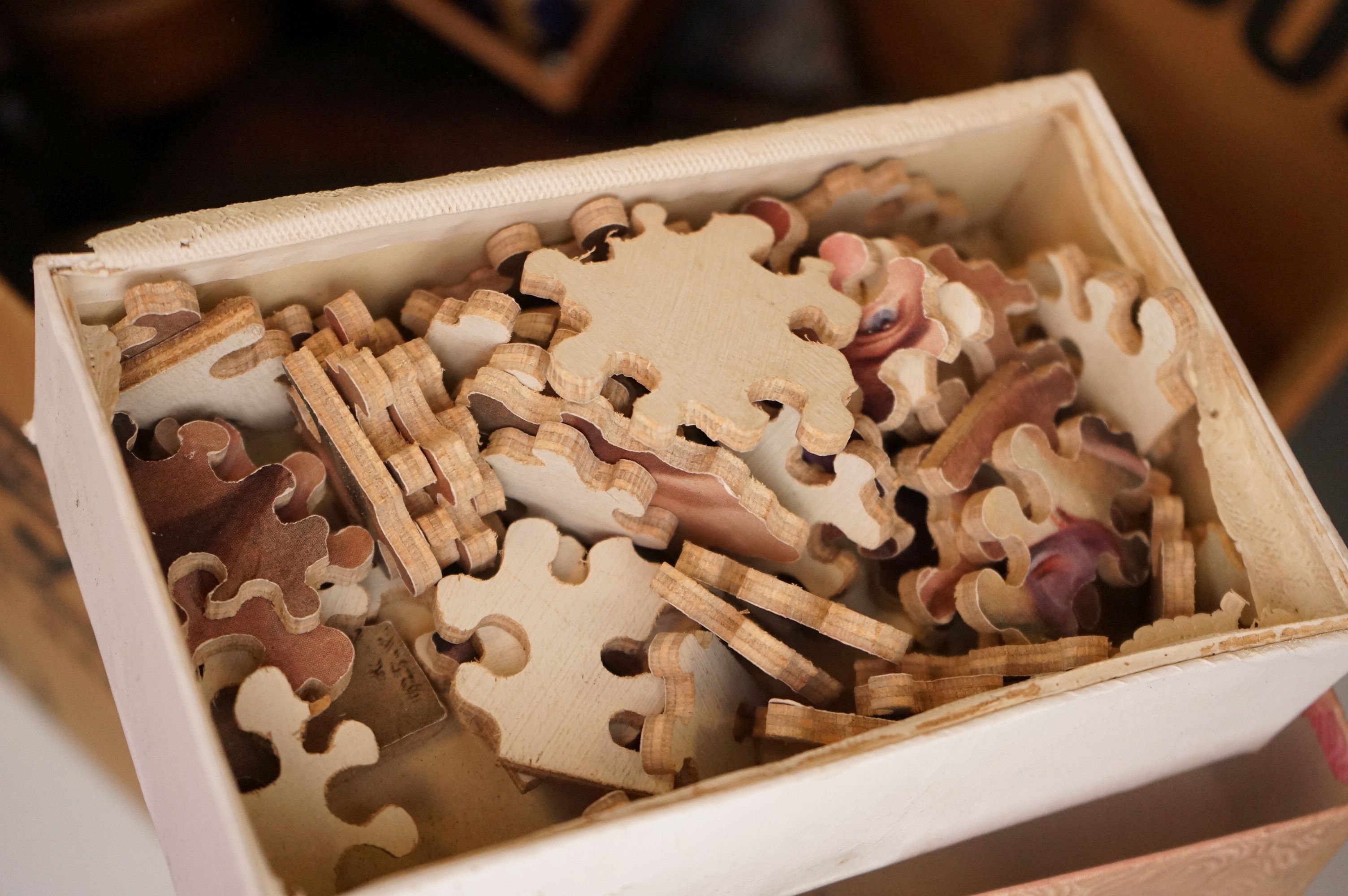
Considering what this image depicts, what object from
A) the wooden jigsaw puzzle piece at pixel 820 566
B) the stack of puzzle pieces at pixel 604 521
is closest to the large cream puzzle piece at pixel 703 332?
the stack of puzzle pieces at pixel 604 521

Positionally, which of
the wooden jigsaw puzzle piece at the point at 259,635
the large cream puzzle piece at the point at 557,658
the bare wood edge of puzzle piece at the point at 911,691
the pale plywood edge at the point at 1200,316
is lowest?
the wooden jigsaw puzzle piece at the point at 259,635

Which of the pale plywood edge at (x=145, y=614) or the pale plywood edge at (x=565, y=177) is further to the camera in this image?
the pale plywood edge at (x=565, y=177)

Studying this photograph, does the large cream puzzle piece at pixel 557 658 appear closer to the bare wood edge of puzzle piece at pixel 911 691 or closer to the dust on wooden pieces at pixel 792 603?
the dust on wooden pieces at pixel 792 603

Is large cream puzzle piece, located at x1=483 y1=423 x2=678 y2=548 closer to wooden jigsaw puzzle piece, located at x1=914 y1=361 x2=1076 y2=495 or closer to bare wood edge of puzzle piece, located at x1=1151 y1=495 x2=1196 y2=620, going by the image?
wooden jigsaw puzzle piece, located at x1=914 y1=361 x2=1076 y2=495

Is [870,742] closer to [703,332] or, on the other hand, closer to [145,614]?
[703,332]

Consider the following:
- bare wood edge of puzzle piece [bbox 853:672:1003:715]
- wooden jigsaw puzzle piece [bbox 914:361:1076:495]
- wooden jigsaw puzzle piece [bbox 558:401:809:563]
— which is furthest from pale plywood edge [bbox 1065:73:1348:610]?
wooden jigsaw puzzle piece [bbox 558:401:809:563]

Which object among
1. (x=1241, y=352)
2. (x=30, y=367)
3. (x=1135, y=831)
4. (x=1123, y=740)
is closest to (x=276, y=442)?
(x=30, y=367)

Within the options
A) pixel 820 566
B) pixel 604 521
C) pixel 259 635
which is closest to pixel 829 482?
pixel 820 566

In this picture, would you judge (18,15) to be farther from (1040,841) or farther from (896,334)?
(1040,841)

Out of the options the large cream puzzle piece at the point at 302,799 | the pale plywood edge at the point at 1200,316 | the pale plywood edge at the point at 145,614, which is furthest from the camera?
the pale plywood edge at the point at 1200,316
